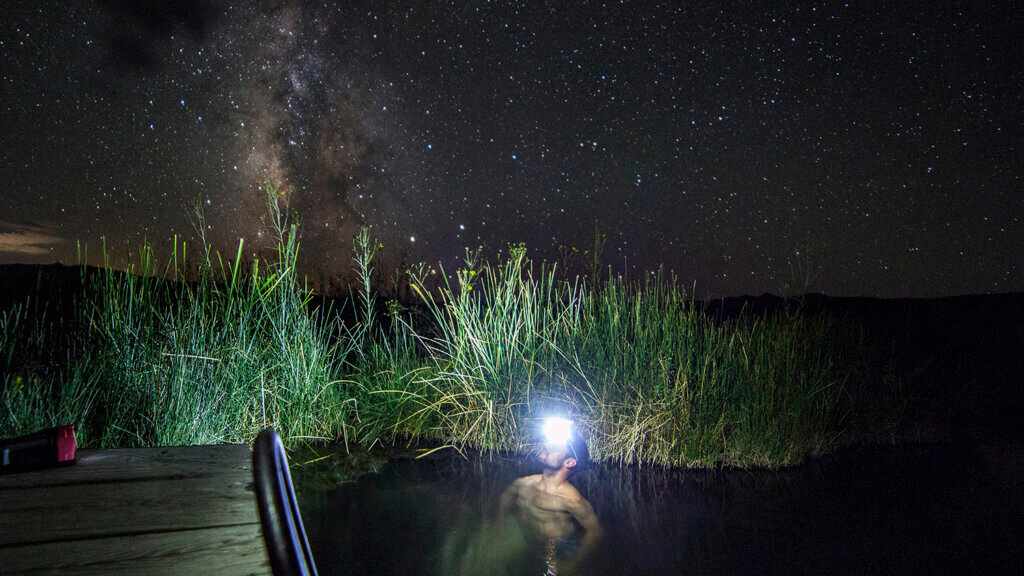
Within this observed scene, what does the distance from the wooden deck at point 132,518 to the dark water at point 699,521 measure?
1633mm

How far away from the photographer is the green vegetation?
3484 millimetres

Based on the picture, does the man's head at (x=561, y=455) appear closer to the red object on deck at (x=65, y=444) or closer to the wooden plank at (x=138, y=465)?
the wooden plank at (x=138, y=465)

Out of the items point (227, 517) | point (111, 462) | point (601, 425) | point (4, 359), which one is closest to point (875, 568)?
point (601, 425)

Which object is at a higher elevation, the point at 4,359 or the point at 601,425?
the point at 4,359

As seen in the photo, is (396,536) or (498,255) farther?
(498,255)

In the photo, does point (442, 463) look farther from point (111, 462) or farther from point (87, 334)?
point (111, 462)

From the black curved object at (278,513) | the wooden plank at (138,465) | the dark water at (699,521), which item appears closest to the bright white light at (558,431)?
the dark water at (699,521)

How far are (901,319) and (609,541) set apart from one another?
19.6 meters

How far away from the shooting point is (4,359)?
10.8 feet

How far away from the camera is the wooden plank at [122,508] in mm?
Answer: 1224

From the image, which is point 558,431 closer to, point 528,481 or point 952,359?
point 528,481

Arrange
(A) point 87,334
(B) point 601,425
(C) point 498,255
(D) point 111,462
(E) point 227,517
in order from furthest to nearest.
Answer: (C) point 498,255, (B) point 601,425, (A) point 87,334, (D) point 111,462, (E) point 227,517

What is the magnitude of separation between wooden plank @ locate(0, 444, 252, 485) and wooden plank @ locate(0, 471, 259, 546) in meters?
0.04

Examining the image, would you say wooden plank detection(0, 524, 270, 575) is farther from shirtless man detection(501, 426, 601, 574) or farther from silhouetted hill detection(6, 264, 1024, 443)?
silhouetted hill detection(6, 264, 1024, 443)
